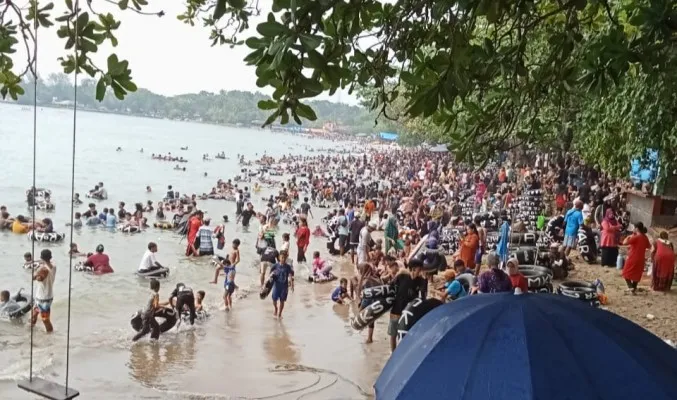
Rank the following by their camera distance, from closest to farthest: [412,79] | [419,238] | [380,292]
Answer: [412,79] → [380,292] → [419,238]

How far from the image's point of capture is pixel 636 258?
10.9 m

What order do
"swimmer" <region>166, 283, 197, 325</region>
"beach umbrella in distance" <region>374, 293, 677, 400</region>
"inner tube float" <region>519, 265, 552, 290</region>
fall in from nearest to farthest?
"beach umbrella in distance" <region>374, 293, 677, 400</region> < "inner tube float" <region>519, 265, 552, 290</region> < "swimmer" <region>166, 283, 197, 325</region>

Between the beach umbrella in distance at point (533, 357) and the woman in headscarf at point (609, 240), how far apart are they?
10096 millimetres

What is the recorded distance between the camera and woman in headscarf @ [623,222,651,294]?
10773mm

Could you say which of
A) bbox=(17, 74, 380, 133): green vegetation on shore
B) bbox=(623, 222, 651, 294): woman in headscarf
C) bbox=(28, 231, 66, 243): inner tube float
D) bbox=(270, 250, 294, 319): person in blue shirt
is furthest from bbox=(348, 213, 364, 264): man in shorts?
bbox=(17, 74, 380, 133): green vegetation on shore

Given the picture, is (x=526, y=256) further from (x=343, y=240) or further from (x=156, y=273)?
(x=156, y=273)

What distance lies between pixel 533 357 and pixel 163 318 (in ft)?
27.0

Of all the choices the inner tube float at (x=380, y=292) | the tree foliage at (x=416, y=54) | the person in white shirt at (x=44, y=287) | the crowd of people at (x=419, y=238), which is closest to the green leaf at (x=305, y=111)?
the tree foliage at (x=416, y=54)

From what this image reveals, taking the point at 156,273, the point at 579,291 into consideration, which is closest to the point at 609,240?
the point at 579,291

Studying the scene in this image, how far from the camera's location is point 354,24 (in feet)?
10.5

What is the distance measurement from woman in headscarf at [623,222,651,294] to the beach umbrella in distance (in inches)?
334

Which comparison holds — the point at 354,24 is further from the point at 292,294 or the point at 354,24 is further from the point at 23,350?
the point at 292,294

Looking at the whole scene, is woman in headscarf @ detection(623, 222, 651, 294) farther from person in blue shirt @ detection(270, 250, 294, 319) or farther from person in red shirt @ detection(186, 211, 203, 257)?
person in red shirt @ detection(186, 211, 203, 257)

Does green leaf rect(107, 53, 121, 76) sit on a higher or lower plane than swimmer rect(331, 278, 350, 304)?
higher
